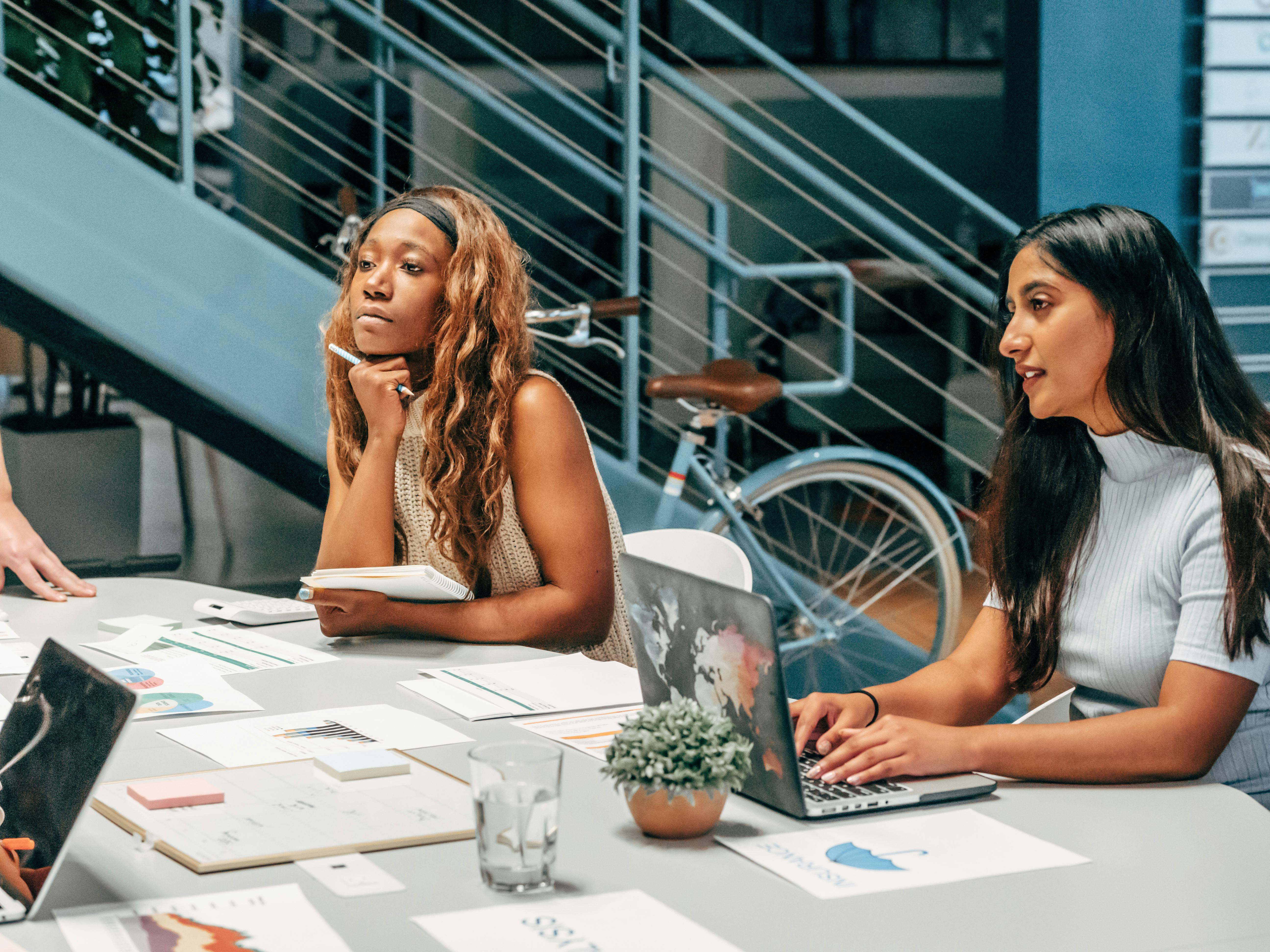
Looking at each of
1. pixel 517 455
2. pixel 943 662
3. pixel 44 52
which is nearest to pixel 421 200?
pixel 517 455

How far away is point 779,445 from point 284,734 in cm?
635

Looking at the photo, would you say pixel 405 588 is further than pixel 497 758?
Yes

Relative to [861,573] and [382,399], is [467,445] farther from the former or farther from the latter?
[861,573]

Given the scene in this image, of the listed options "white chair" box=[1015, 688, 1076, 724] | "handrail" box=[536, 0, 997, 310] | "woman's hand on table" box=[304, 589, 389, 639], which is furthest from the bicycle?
"white chair" box=[1015, 688, 1076, 724]

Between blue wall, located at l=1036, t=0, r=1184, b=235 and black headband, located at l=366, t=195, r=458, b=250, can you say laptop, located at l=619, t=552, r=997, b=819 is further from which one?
blue wall, located at l=1036, t=0, r=1184, b=235

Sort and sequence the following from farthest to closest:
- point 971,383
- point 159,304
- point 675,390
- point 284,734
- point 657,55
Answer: point 657,55
point 971,383
point 675,390
point 159,304
point 284,734

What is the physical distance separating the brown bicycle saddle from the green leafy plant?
7.36 feet

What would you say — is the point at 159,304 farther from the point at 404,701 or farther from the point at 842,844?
the point at 842,844

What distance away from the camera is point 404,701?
62.3 inches

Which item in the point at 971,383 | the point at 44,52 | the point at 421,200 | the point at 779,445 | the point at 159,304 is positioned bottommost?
the point at 779,445

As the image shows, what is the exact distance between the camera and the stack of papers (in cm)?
175

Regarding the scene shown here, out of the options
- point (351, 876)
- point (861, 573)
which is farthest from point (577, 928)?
point (861, 573)

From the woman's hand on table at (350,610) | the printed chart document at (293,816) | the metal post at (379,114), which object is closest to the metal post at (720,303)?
the metal post at (379,114)

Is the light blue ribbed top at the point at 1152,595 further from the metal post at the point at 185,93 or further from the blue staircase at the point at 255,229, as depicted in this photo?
the metal post at the point at 185,93
